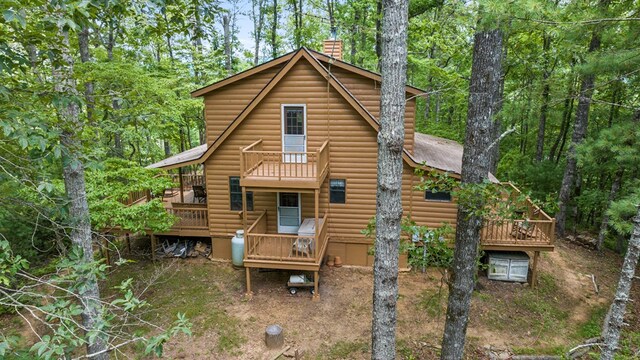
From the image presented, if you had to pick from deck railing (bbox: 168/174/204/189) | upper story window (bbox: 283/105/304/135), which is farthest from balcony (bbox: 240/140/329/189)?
deck railing (bbox: 168/174/204/189)

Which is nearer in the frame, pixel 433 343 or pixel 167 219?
pixel 433 343

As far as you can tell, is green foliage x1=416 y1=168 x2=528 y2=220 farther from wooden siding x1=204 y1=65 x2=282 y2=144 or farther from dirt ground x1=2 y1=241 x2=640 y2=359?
wooden siding x1=204 y1=65 x2=282 y2=144

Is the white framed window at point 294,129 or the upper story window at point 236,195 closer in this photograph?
the white framed window at point 294,129

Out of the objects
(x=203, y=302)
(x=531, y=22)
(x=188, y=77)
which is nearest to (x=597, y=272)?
(x=531, y=22)

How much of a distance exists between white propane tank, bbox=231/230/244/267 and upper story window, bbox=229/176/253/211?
0.96 meters

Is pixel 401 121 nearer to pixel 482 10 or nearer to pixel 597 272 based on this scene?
pixel 482 10

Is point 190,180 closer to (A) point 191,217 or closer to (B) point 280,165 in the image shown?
(A) point 191,217

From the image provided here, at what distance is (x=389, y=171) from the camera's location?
4773 millimetres

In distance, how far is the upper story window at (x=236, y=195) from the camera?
12102 mm

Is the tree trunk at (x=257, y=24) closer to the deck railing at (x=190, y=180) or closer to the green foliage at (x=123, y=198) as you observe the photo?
the deck railing at (x=190, y=180)

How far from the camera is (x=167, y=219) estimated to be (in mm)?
10883

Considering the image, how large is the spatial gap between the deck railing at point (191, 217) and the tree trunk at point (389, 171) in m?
8.72

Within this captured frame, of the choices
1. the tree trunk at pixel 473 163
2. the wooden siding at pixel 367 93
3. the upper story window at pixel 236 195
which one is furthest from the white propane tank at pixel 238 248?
the tree trunk at pixel 473 163

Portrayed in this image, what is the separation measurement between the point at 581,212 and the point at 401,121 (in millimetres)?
16833
